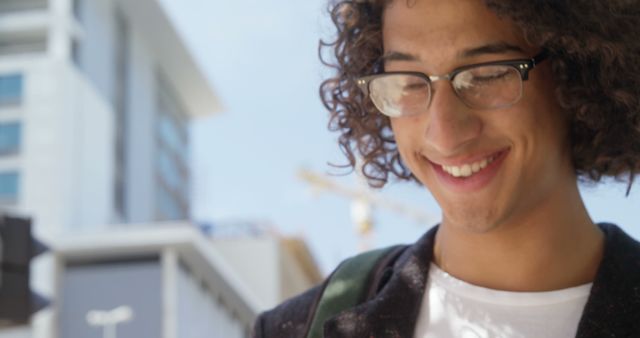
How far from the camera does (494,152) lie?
5.68ft

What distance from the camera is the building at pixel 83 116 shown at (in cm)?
3697

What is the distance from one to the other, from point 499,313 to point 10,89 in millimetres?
37537

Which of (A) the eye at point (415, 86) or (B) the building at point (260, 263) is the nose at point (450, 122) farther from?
(B) the building at point (260, 263)

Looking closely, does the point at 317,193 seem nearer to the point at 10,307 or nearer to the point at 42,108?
the point at 42,108

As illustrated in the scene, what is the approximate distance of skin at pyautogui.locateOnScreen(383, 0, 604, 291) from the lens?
1719 millimetres

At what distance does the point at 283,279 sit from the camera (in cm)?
4272

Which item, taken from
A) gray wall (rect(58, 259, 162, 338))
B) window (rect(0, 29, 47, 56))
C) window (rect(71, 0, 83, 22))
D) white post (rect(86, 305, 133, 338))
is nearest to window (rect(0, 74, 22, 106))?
window (rect(0, 29, 47, 56))

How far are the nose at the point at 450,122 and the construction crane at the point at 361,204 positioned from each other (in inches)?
1885

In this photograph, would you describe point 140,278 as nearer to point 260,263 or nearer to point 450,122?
point 260,263

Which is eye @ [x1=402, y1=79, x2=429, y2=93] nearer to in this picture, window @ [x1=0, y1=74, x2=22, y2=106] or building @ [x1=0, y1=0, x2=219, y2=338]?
building @ [x1=0, y1=0, x2=219, y2=338]

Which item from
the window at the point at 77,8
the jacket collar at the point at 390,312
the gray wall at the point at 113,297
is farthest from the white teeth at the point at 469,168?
the window at the point at 77,8

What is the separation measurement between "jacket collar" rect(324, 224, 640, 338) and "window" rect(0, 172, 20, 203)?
1414 inches

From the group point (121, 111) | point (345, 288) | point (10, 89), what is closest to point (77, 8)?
point (10, 89)

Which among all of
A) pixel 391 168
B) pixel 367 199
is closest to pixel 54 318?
pixel 367 199
